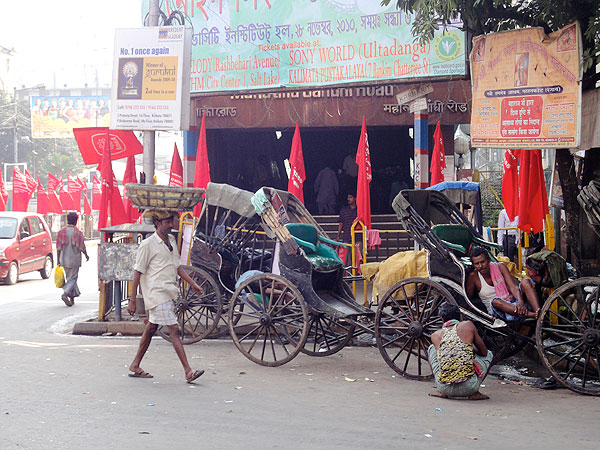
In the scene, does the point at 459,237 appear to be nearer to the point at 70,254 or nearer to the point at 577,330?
the point at 577,330

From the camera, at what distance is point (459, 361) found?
6.61m

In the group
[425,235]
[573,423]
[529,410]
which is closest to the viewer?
[573,423]

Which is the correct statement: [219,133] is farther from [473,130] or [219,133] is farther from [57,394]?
[57,394]

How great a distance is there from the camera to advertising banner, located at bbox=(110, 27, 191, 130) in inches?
478

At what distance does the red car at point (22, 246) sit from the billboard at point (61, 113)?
29529mm

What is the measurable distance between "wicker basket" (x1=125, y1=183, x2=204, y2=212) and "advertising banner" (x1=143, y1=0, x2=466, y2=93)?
580 cm

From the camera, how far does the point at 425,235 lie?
7859 millimetres

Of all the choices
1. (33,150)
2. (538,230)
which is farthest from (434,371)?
(33,150)

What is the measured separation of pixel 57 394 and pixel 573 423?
4.37 metres

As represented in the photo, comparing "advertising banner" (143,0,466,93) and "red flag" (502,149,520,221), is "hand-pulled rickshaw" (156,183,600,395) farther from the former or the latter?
"advertising banner" (143,0,466,93)

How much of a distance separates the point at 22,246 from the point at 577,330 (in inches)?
615

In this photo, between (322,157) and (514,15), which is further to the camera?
(322,157)

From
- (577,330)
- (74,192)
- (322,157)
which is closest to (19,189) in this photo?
(74,192)

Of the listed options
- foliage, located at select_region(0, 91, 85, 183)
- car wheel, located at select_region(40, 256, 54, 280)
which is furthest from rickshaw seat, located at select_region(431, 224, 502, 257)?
foliage, located at select_region(0, 91, 85, 183)
